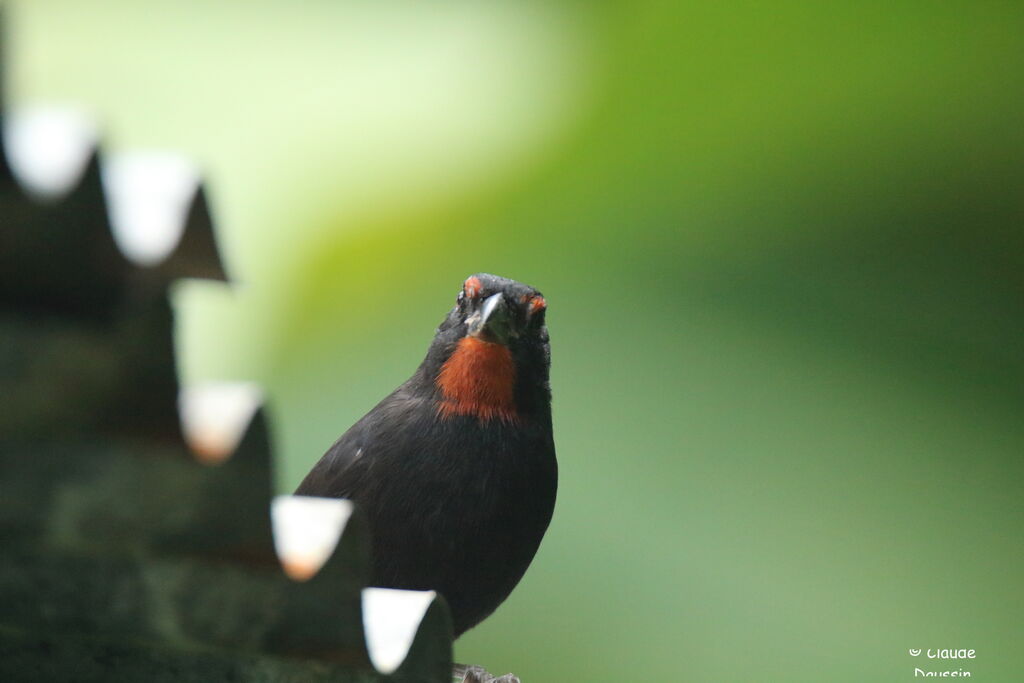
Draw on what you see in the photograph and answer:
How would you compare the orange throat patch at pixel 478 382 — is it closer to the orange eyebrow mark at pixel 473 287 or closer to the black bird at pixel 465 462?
the black bird at pixel 465 462

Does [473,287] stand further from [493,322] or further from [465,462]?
[465,462]

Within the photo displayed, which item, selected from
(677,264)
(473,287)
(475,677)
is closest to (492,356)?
→ (473,287)

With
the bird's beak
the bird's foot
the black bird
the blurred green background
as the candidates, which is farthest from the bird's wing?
the blurred green background

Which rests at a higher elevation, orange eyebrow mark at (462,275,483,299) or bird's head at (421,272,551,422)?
orange eyebrow mark at (462,275,483,299)

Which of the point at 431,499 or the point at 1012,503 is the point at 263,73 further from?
the point at 1012,503

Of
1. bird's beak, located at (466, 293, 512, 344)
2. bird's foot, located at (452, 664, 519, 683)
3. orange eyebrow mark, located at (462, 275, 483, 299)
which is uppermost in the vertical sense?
orange eyebrow mark, located at (462, 275, 483, 299)

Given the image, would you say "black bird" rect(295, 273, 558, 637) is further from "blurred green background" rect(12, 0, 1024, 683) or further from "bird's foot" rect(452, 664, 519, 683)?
"blurred green background" rect(12, 0, 1024, 683)
